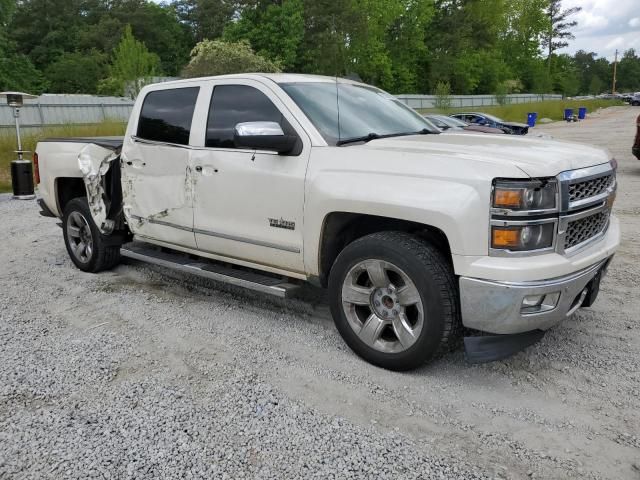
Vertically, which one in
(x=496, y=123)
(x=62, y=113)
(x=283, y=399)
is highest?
(x=62, y=113)

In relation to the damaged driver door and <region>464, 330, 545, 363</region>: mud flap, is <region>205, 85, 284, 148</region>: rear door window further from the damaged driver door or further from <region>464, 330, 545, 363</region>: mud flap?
<region>464, 330, 545, 363</region>: mud flap

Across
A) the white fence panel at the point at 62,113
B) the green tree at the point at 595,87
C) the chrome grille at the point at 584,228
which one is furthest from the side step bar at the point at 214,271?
the green tree at the point at 595,87

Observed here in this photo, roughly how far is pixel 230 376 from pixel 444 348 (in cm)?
136

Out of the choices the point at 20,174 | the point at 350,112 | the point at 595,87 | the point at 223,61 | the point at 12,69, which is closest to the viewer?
the point at 350,112

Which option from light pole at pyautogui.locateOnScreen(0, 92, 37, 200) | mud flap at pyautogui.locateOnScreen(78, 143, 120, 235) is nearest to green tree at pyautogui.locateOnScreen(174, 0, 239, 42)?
light pole at pyautogui.locateOnScreen(0, 92, 37, 200)

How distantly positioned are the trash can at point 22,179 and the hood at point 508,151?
393 inches

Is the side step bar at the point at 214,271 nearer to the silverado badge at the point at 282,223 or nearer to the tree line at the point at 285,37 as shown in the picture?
the silverado badge at the point at 282,223

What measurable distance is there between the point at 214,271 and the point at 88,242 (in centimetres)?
214

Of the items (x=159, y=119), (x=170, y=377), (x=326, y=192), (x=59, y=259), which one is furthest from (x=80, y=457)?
(x=59, y=259)

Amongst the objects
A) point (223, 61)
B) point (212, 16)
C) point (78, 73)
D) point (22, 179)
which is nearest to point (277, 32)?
point (212, 16)

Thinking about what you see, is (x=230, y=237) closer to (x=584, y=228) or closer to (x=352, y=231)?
(x=352, y=231)

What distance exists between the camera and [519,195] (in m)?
3.11

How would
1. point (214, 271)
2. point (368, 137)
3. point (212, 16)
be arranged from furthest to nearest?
point (212, 16) < point (214, 271) < point (368, 137)

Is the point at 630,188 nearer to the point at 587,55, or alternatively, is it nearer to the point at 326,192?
the point at 326,192
